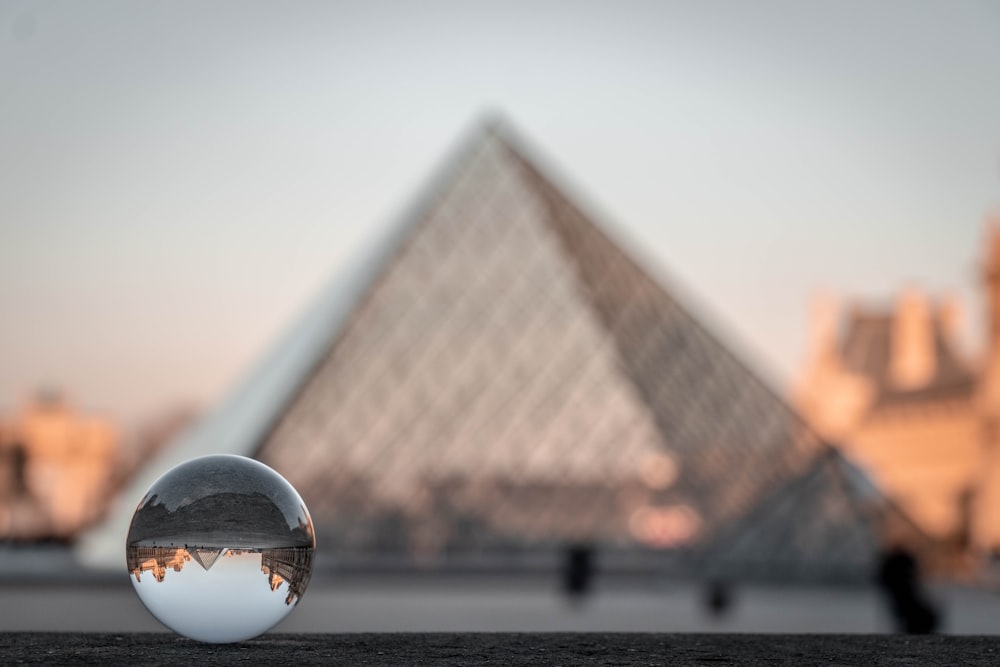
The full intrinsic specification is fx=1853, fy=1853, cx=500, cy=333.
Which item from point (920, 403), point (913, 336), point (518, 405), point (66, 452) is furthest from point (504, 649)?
point (66, 452)

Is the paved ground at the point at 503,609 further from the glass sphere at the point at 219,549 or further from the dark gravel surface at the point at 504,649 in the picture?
the glass sphere at the point at 219,549

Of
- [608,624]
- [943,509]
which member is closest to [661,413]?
[608,624]

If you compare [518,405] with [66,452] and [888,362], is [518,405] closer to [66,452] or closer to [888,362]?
[888,362]

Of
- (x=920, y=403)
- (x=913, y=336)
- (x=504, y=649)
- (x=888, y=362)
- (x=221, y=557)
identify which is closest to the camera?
(x=221, y=557)

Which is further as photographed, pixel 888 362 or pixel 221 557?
pixel 888 362

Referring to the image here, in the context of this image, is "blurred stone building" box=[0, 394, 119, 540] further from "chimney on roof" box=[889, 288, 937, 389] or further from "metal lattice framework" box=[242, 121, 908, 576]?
"metal lattice framework" box=[242, 121, 908, 576]
